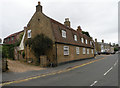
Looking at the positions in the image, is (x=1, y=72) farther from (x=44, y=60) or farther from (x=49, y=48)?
(x=49, y=48)

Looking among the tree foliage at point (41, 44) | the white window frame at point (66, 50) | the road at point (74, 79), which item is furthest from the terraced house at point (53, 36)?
the road at point (74, 79)

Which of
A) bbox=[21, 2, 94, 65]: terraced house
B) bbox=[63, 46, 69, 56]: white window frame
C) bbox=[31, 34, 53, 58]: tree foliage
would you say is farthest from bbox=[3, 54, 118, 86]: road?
bbox=[63, 46, 69, 56]: white window frame

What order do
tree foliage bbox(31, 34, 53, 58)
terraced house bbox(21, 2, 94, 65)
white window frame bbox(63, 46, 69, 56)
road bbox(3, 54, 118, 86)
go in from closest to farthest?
1. road bbox(3, 54, 118, 86)
2. tree foliage bbox(31, 34, 53, 58)
3. terraced house bbox(21, 2, 94, 65)
4. white window frame bbox(63, 46, 69, 56)

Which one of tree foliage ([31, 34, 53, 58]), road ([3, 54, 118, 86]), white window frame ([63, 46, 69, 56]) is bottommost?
road ([3, 54, 118, 86])

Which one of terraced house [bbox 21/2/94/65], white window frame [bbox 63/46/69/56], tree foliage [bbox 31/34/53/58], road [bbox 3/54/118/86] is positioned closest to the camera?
road [bbox 3/54/118/86]

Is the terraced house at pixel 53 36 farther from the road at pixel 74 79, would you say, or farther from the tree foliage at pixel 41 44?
the road at pixel 74 79

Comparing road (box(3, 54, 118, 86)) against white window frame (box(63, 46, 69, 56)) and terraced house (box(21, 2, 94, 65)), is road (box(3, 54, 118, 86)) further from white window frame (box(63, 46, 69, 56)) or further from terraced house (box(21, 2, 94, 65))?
white window frame (box(63, 46, 69, 56))

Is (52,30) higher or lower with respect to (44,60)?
higher

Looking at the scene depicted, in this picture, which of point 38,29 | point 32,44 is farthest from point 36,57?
point 38,29

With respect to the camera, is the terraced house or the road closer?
the road

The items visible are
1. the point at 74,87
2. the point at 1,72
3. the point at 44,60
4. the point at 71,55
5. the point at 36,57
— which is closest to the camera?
the point at 74,87

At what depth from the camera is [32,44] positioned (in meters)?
17.3

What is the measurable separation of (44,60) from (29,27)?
28.7 feet

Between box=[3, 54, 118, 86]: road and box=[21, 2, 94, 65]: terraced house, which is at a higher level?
box=[21, 2, 94, 65]: terraced house
